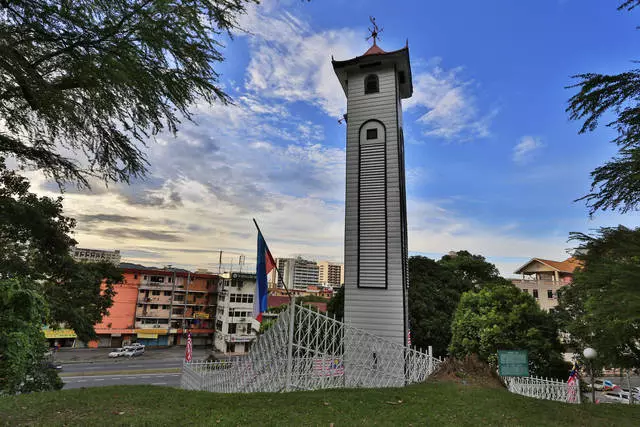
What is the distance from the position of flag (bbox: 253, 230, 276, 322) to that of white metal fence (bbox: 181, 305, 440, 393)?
117 cm

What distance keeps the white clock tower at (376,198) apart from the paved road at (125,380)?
17.3 m

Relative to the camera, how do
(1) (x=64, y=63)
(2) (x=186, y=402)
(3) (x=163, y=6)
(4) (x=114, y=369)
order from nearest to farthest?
(3) (x=163, y=6) < (1) (x=64, y=63) < (2) (x=186, y=402) < (4) (x=114, y=369)

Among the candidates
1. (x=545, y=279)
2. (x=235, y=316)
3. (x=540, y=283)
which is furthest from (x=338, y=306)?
(x=545, y=279)

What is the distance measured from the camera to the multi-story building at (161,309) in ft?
124

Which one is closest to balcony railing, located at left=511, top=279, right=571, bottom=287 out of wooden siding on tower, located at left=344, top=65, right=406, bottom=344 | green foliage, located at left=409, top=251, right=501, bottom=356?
green foliage, located at left=409, top=251, right=501, bottom=356

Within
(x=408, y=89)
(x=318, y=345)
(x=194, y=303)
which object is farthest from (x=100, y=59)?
(x=194, y=303)

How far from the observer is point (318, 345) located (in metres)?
8.91

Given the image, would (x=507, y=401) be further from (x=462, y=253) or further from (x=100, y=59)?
(x=462, y=253)

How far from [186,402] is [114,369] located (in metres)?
27.1

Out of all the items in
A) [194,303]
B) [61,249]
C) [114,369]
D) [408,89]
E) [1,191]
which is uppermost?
[408,89]

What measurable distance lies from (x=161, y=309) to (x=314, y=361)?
38.4 meters

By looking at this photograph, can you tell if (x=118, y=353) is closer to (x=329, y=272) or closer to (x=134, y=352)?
(x=134, y=352)

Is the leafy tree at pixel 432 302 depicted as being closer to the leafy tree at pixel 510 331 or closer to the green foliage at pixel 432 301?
the green foliage at pixel 432 301

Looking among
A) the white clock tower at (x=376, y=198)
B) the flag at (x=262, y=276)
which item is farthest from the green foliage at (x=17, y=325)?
the white clock tower at (x=376, y=198)
